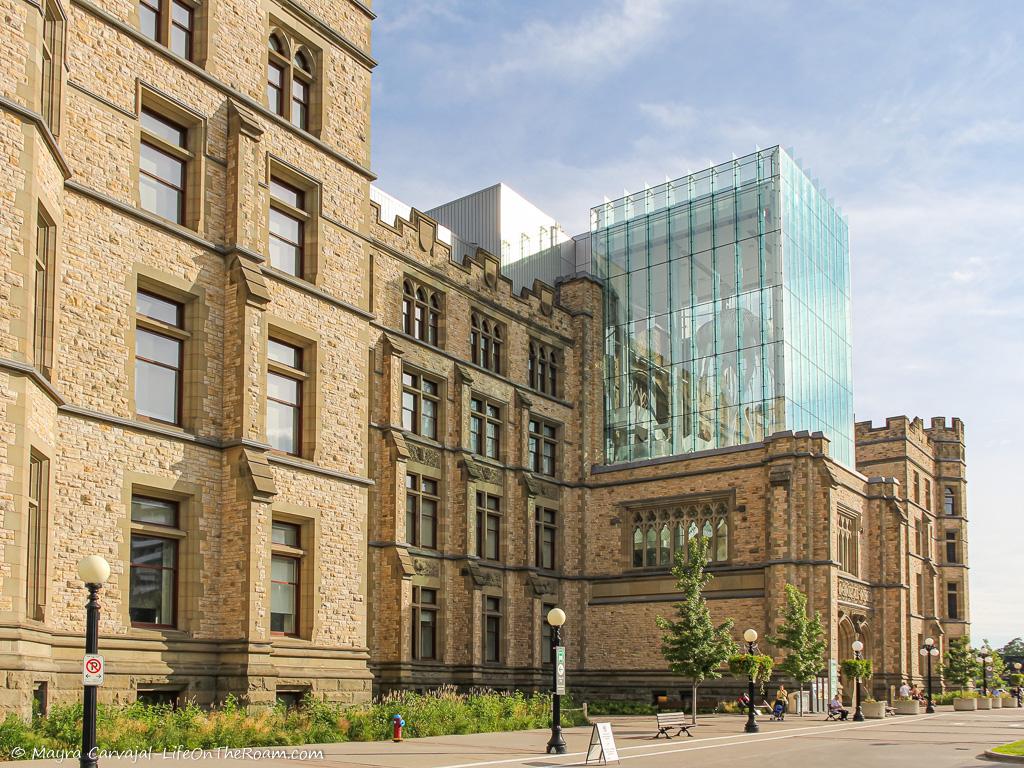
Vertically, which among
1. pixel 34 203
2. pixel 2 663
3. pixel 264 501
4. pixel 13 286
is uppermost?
pixel 34 203

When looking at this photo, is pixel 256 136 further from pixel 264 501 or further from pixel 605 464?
pixel 605 464

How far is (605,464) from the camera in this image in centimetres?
5128

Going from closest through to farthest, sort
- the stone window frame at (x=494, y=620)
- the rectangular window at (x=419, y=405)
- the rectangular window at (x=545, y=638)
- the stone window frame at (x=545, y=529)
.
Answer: the rectangular window at (x=419, y=405), the stone window frame at (x=494, y=620), the rectangular window at (x=545, y=638), the stone window frame at (x=545, y=529)

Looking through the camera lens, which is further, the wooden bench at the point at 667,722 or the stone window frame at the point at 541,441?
the stone window frame at the point at 541,441

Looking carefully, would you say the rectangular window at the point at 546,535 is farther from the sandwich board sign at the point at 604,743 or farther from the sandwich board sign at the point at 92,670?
the sandwich board sign at the point at 92,670

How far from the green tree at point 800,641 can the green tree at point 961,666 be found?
2303 centimetres

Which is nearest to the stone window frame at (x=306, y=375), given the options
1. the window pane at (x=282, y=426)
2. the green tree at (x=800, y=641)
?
the window pane at (x=282, y=426)

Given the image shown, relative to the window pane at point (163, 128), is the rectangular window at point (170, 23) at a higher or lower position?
higher

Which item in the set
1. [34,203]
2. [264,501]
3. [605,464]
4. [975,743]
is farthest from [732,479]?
[34,203]

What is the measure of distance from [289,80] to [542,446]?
2303 cm

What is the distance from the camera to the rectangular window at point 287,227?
94.9 ft

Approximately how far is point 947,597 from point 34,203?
69524 millimetres

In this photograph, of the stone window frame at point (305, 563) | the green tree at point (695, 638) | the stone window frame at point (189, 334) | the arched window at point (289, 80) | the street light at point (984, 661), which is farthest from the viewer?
the street light at point (984, 661)

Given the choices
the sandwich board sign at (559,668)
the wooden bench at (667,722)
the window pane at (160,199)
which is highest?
the window pane at (160,199)
